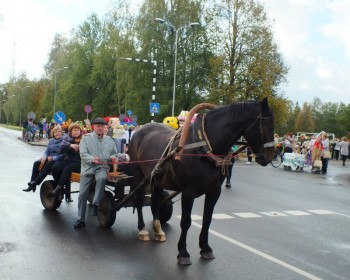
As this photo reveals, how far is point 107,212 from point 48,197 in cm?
194

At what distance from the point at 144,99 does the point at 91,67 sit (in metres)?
23.1

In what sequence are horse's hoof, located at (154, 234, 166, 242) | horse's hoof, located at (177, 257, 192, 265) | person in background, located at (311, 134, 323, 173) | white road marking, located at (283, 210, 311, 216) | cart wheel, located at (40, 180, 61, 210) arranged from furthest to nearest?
person in background, located at (311, 134, 323, 173) → white road marking, located at (283, 210, 311, 216) → cart wheel, located at (40, 180, 61, 210) → horse's hoof, located at (154, 234, 166, 242) → horse's hoof, located at (177, 257, 192, 265)

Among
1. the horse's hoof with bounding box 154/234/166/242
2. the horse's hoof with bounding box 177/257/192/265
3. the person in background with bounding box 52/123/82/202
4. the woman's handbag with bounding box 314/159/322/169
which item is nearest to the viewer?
the horse's hoof with bounding box 177/257/192/265

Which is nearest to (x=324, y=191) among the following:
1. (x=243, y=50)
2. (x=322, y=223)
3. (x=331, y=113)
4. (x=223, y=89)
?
(x=322, y=223)

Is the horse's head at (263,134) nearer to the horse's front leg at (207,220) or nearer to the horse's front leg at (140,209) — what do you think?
the horse's front leg at (207,220)

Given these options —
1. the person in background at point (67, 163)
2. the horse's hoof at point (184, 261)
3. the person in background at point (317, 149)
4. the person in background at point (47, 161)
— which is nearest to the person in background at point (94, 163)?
the person in background at point (67, 163)

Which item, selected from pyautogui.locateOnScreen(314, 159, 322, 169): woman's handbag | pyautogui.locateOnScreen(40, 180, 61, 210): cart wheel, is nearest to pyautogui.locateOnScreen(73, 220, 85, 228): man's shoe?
pyautogui.locateOnScreen(40, 180, 61, 210): cart wheel

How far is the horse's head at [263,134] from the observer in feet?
17.7

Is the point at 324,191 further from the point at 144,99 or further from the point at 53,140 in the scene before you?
the point at 144,99

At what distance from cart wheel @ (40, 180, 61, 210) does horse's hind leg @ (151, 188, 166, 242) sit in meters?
2.43

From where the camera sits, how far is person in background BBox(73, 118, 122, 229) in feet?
23.9

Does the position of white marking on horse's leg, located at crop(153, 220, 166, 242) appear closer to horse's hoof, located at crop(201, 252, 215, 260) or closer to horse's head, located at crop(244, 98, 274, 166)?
horse's hoof, located at crop(201, 252, 215, 260)

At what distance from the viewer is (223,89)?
3812 centimetres

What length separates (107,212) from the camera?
735 centimetres
